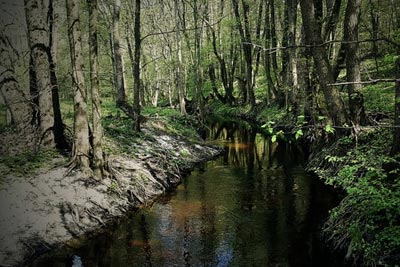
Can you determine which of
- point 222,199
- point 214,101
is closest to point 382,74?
point 222,199

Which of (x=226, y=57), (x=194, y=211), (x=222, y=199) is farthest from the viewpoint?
(x=226, y=57)

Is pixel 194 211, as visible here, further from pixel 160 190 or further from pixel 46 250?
pixel 46 250

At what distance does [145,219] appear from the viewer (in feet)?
34.2

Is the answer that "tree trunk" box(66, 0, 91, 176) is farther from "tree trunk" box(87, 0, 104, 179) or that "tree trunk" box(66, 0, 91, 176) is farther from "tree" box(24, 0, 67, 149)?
"tree" box(24, 0, 67, 149)

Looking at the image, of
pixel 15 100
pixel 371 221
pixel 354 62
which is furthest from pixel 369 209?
pixel 15 100

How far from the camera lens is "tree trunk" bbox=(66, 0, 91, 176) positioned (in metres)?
10.6

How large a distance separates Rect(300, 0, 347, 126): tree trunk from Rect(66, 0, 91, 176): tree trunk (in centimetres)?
744

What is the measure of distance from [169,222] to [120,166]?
3.07m

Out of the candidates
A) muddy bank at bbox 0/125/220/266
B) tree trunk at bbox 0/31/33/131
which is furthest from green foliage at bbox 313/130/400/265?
tree trunk at bbox 0/31/33/131

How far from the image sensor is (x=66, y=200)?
9.66 metres

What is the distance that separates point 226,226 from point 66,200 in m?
4.39

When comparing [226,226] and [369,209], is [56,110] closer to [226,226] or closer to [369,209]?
[226,226]

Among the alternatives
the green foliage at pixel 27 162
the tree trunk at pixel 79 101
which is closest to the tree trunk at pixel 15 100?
the green foliage at pixel 27 162

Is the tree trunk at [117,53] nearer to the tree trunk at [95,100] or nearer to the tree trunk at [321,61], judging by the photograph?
the tree trunk at [95,100]
